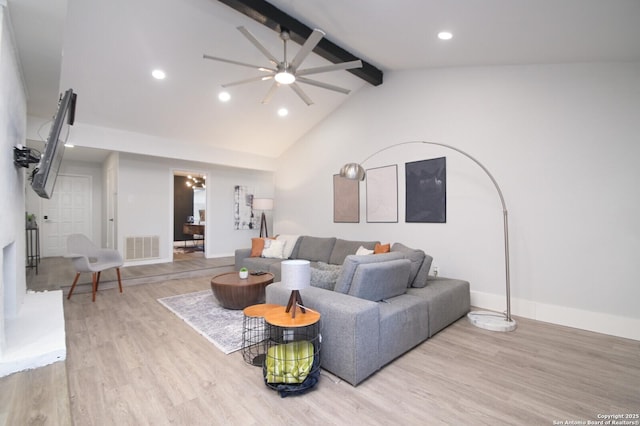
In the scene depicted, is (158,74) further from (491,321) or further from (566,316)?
(566,316)

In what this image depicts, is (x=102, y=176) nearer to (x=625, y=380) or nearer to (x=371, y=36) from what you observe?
(x=371, y=36)

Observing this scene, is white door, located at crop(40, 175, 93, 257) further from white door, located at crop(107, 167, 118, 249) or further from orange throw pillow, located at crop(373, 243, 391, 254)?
orange throw pillow, located at crop(373, 243, 391, 254)

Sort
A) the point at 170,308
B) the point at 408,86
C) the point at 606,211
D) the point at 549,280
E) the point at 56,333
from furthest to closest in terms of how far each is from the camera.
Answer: the point at 408,86, the point at 170,308, the point at 549,280, the point at 606,211, the point at 56,333

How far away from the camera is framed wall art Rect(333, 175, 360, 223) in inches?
218

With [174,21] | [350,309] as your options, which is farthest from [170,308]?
[174,21]

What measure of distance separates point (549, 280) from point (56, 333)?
16.3 ft

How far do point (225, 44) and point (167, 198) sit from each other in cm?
397

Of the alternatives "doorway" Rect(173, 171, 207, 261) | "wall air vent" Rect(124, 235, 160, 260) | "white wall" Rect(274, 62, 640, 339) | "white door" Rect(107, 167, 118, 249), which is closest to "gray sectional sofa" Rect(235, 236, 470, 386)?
"white wall" Rect(274, 62, 640, 339)

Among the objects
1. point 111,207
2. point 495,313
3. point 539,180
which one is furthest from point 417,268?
point 111,207

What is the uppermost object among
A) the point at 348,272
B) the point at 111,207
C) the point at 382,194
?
the point at 382,194

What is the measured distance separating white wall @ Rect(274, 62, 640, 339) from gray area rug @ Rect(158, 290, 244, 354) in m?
2.92

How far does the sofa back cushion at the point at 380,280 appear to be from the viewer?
2436 mm

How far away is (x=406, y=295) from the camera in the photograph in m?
2.90

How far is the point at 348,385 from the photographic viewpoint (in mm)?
2113
